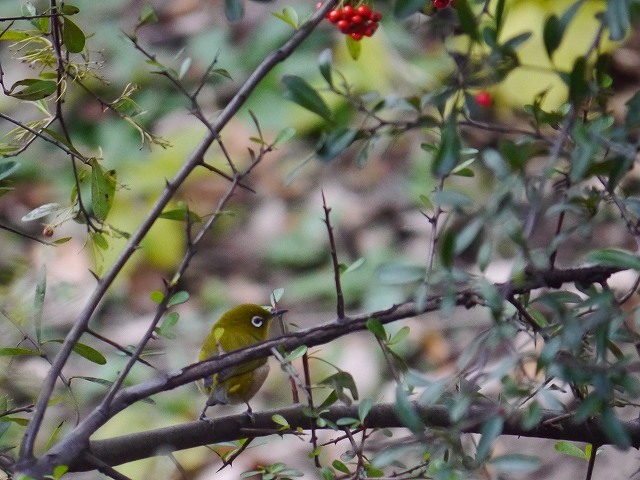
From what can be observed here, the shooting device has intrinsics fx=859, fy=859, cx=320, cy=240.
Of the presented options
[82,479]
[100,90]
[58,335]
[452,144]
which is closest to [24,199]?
[100,90]

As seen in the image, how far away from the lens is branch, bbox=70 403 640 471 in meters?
0.97

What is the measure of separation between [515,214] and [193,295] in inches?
116

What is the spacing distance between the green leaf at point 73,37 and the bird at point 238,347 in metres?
0.66

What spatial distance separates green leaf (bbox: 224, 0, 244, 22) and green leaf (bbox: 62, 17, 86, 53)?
17 cm

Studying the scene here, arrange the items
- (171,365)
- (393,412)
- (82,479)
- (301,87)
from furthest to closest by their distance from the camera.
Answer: (171,365) → (82,479) → (393,412) → (301,87)

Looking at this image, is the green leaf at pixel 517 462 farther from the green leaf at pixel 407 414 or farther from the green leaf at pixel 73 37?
the green leaf at pixel 73 37

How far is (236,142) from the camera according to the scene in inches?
155

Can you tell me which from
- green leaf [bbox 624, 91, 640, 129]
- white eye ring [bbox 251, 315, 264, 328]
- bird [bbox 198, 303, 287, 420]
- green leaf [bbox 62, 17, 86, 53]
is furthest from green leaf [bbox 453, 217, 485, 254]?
white eye ring [bbox 251, 315, 264, 328]

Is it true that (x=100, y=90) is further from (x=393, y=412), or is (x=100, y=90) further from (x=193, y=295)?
(x=393, y=412)

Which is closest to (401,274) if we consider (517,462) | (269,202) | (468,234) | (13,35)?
(468,234)

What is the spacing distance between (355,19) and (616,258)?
0.47 m

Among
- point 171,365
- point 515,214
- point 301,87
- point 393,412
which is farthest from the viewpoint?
point 171,365

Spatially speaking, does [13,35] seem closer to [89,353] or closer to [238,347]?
[89,353]

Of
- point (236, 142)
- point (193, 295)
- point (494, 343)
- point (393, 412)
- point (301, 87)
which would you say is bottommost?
point (193, 295)
